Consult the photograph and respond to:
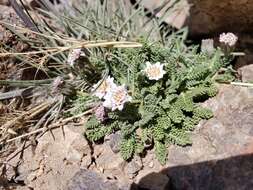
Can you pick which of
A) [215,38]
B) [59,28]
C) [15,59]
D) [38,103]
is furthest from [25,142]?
[215,38]

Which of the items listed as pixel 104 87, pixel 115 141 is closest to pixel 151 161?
pixel 115 141

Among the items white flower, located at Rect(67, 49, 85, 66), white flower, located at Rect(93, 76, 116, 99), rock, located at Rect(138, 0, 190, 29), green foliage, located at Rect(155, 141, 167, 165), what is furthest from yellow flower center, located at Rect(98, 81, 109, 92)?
rock, located at Rect(138, 0, 190, 29)

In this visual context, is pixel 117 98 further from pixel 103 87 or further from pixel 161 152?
pixel 161 152

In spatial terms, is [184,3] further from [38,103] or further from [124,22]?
[38,103]

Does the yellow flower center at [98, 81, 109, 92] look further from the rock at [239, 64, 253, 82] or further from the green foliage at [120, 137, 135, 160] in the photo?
the rock at [239, 64, 253, 82]

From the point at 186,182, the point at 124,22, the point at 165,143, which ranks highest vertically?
the point at 124,22

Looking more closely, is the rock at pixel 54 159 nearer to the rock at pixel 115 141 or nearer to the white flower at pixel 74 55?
the rock at pixel 115 141
